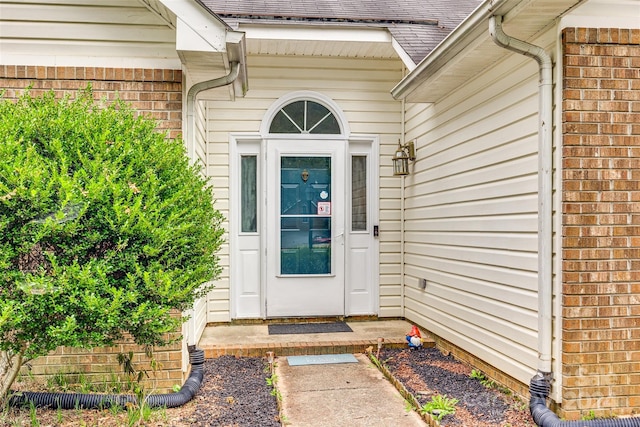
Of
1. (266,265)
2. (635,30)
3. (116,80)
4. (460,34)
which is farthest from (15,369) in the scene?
(635,30)

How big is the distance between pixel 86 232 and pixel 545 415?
2.74m

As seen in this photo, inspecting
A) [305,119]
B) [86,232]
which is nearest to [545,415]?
[86,232]

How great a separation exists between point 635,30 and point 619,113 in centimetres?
50

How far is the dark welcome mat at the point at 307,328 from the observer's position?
5.27 m

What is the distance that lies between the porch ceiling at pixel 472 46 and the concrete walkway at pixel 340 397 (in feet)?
8.10

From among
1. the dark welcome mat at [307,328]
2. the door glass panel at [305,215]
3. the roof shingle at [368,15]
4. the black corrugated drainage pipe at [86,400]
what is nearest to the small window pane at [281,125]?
the door glass panel at [305,215]

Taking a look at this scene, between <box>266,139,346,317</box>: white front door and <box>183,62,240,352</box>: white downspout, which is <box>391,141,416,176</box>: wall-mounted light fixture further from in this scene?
<box>183,62,240,352</box>: white downspout

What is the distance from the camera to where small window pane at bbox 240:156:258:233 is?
579cm

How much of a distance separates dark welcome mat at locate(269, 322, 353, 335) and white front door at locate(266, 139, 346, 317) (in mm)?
155

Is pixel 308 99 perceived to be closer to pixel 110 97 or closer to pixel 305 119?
pixel 305 119

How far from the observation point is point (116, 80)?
11.7 ft

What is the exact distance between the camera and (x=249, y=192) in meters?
5.79

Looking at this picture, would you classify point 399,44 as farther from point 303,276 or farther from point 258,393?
point 258,393

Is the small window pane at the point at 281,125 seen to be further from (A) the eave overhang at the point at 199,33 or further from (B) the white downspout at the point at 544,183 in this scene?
(B) the white downspout at the point at 544,183
